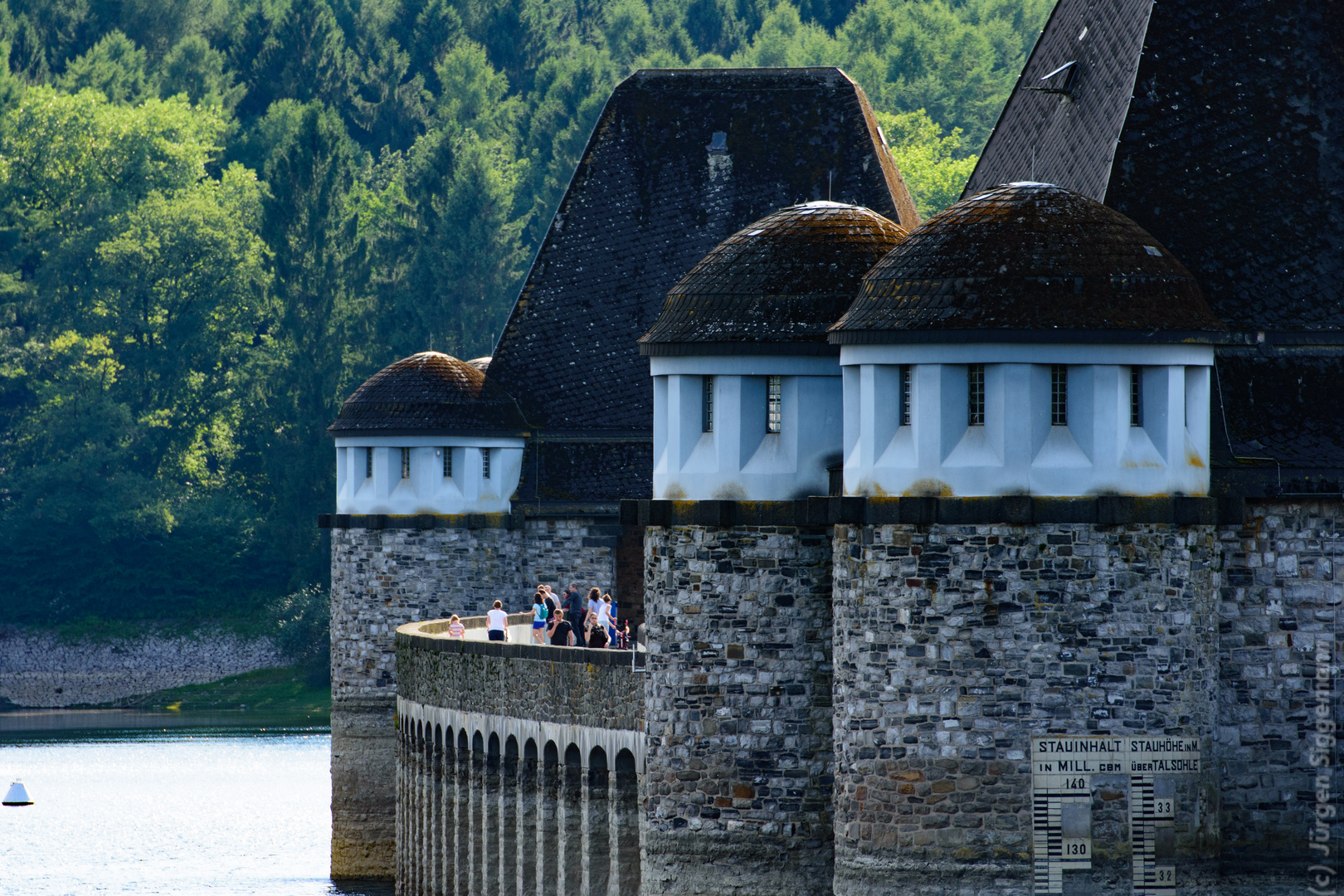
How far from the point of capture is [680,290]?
28328 mm

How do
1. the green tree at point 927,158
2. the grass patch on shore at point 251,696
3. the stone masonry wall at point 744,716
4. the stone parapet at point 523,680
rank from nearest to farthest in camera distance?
1. the stone masonry wall at point 744,716
2. the stone parapet at point 523,680
3. the grass patch on shore at point 251,696
4. the green tree at point 927,158

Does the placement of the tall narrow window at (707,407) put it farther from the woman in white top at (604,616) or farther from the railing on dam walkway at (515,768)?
the woman in white top at (604,616)

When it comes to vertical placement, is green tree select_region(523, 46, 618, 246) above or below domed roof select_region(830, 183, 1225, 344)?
above

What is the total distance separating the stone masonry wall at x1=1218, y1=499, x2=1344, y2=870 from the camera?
26391 mm

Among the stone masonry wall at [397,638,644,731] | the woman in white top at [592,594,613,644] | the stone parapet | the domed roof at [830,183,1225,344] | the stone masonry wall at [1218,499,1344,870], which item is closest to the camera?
the domed roof at [830,183,1225,344]

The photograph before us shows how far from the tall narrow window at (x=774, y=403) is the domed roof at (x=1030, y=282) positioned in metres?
2.38

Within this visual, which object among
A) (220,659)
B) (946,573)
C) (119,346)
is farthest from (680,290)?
(119,346)

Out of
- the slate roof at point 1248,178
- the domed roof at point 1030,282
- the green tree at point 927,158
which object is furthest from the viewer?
the green tree at point 927,158

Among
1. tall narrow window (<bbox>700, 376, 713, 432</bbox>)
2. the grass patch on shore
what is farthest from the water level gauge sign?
the grass patch on shore

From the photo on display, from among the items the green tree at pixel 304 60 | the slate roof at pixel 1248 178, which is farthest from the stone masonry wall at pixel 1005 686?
the green tree at pixel 304 60

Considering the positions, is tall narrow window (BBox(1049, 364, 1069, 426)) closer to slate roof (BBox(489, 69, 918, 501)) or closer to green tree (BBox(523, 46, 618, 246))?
slate roof (BBox(489, 69, 918, 501))

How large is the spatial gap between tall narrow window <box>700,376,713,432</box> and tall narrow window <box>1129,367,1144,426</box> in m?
5.19

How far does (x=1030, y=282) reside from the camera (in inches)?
957

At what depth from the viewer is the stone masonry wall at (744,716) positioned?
26.9m
